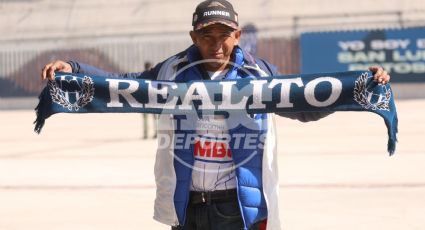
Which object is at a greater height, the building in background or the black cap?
the building in background

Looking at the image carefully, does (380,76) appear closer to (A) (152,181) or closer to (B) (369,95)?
(B) (369,95)

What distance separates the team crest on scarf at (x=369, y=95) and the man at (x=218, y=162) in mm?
162

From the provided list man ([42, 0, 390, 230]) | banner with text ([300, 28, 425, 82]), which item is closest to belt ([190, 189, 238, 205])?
man ([42, 0, 390, 230])

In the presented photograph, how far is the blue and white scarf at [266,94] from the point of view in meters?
4.68

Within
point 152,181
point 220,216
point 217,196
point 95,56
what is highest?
point 95,56

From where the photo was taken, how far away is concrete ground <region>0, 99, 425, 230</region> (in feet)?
26.5

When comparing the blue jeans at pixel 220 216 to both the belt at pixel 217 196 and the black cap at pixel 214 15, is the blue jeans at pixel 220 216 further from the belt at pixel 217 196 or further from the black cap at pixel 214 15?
the black cap at pixel 214 15

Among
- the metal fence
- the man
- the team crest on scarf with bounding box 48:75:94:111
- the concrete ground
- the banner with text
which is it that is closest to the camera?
the man

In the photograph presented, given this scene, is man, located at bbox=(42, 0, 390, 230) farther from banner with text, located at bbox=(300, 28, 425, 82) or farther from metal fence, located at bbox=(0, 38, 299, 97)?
metal fence, located at bbox=(0, 38, 299, 97)

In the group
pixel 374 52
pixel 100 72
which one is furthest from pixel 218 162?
pixel 374 52

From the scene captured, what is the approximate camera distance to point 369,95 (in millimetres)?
4723

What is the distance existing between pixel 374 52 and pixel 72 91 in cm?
3025

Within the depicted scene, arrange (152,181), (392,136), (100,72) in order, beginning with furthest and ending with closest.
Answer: (152,181)
(100,72)
(392,136)

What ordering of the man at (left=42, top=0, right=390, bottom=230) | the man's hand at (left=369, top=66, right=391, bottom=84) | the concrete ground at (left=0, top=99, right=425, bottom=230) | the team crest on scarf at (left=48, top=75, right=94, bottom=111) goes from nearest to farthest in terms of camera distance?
the man at (left=42, top=0, right=390, bottom=230) < the man's hand at (left=369, top=66, right=391, bottom=84) < the team crest on scarf at (left=48, top=75, right=94, bottom=111) < the concrete ground at (left=0, top=99, right=425, bottom=230)
